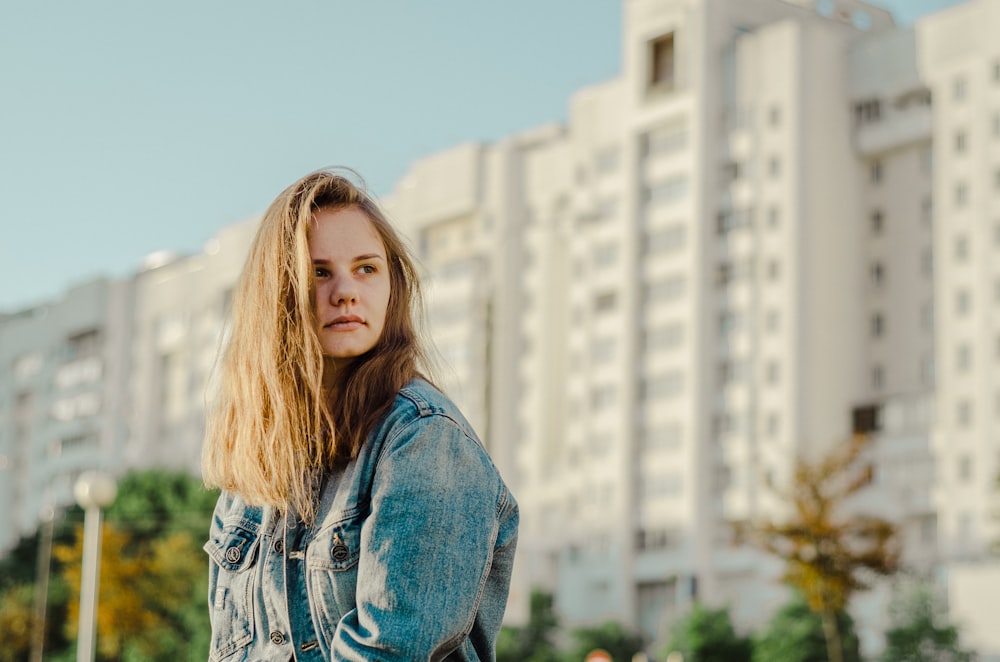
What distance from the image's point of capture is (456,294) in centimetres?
8894

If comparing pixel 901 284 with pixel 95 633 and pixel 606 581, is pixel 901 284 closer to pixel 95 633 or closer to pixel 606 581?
pixel 606 581

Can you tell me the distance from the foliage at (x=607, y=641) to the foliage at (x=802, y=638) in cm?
1443

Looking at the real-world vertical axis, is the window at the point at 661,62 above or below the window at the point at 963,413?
above

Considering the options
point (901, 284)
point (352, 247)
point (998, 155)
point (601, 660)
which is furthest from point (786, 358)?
point (352, 247)

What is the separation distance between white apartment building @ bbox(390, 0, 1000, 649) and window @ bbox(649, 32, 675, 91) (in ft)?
0.33

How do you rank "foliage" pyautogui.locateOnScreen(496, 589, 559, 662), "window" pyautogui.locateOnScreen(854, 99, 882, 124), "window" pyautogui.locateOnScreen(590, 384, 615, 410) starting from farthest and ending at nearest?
"window" pyautogui.locateOnScreen(590, 384, 615, 410) < "window" pyautogui.locateOnScreen(854, 99, 882, 124) < "foliage" pyautogui.locateOnScreen(496, 589, 559, 662)

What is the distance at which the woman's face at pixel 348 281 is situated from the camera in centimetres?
294

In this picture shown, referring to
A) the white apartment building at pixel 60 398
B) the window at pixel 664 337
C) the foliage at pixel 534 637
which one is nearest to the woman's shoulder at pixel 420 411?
the foliage at pixel 534 637

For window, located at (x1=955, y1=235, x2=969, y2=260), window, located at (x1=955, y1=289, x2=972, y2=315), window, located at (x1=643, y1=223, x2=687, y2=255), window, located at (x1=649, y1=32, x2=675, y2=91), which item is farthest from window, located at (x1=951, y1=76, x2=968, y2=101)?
window, located at (x1=649, y1=32, x2=675, y2=91)

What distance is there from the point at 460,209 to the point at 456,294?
493cm

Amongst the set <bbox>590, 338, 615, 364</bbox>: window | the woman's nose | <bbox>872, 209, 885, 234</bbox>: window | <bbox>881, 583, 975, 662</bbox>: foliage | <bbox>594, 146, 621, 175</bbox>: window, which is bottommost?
<bbox>881, 583, 975, 662</bbox>: foliage

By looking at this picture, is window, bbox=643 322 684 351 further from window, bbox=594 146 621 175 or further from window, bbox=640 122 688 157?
window, bbox=594 146 621 175

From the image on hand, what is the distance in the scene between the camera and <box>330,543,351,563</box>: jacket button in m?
2.74

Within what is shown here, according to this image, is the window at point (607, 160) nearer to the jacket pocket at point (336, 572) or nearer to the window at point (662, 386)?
the window at point (662, 386)
